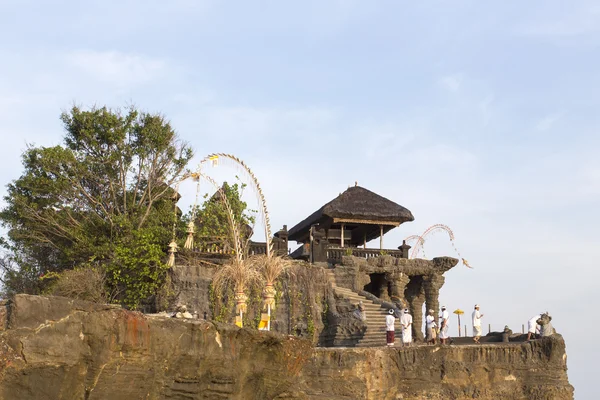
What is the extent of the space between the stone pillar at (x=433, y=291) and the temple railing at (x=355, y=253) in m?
1.80

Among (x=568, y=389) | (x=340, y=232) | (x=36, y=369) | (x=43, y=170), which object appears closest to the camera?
(x=36, y=369)

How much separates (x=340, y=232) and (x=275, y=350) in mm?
24068

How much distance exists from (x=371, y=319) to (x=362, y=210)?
8.32m

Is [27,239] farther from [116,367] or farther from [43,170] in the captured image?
[116,367]

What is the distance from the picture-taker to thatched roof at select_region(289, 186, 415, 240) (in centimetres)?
3229

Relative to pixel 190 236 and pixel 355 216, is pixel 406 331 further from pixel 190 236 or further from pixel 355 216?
pixel 355 216

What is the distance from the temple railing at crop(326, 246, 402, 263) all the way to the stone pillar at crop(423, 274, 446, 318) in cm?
180

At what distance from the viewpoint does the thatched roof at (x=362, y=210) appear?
1271 inches

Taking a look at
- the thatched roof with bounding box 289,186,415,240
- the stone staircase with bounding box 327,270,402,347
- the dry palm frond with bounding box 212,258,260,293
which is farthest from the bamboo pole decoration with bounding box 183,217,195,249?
the thatched roof with bounding box 289,186,415,240

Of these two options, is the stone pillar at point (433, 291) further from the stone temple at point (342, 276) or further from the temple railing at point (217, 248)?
the temple railing at point (217, 248)

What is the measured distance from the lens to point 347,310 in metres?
25.0

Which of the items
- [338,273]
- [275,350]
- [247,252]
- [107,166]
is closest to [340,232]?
[338,273]

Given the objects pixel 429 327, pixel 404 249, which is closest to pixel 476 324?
pixel 429 327

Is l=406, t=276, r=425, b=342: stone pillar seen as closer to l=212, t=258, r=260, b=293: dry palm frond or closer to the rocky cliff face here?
l=212, t=258, r=260, b=293: dry palm frond
